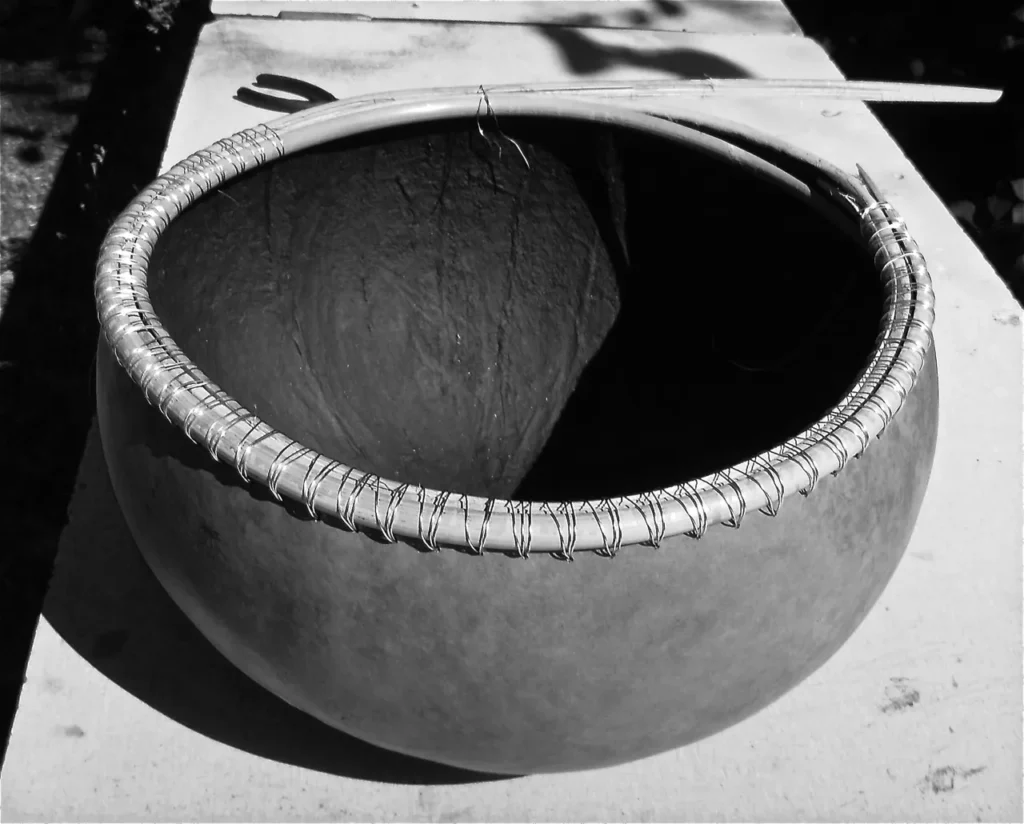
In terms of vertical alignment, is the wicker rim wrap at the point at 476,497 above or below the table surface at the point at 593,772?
above

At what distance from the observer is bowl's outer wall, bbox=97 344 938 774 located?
58 cm

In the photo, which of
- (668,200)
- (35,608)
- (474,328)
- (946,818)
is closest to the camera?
(946,818)

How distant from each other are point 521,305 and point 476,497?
0.65 metres

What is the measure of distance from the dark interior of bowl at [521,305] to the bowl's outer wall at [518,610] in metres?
0.26

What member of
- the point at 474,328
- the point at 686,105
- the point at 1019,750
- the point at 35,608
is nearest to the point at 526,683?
the point at 1019,750

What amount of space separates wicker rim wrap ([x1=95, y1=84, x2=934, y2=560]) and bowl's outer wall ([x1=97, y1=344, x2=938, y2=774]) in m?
0.02

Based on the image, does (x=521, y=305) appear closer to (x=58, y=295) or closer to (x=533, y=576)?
(x=533, y=576)

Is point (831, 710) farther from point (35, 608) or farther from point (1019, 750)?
point (35, 608)

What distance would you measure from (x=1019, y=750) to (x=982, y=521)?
273 millimetres

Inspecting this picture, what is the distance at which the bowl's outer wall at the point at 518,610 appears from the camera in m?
0.58

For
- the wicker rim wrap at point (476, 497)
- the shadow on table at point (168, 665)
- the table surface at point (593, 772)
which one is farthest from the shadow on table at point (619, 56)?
the shadow on table at point (168, 665)

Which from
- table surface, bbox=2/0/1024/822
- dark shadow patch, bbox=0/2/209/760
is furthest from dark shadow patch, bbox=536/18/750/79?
dark shadow patch, bbox=0/2/209/760

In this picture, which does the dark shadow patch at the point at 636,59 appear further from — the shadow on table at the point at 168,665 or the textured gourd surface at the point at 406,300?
the shadow on table at the point at 168,665

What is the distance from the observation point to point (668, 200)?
1080 mm
